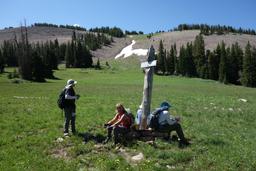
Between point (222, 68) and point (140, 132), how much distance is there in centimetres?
9738

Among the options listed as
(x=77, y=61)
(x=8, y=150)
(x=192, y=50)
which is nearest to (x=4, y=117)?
(x=8, y=150)

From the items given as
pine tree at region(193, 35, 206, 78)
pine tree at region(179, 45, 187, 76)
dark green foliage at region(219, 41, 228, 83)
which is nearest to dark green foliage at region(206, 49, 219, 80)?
pine tree at region(193, 35, 206, 78)

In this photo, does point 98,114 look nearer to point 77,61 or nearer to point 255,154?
point 255,154

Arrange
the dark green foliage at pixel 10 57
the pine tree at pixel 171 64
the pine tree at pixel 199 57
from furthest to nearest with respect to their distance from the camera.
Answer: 1. the dark green foliage at pixel 10 57
2. the pine tree at pixel 171 64
3. the pine tree at pixel 199 57

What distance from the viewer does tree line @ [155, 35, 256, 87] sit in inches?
4134

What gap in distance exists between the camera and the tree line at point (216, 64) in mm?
105000

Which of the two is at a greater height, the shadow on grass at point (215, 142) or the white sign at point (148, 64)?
the white sign at point (148, 64)

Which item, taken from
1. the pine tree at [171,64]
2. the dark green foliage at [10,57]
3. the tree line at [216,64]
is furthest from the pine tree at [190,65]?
the dark green foliage at [10,57]

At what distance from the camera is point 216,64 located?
394ft

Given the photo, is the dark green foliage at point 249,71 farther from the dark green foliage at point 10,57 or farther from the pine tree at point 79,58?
the dark green foliage at point 10,57

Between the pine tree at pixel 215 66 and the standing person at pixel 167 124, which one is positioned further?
the pine tree at pixel 215 66

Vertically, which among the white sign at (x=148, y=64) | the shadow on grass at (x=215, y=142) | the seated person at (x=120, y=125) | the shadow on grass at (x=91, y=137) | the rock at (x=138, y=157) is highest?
the white sign at (x=148, y=64)

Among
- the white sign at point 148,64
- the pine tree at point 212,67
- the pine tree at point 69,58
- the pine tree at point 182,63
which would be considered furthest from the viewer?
the pine tree at point 69,58

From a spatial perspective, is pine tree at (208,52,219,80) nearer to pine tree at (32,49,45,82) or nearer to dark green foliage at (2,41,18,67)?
pine tree at (32,49,45,82)
